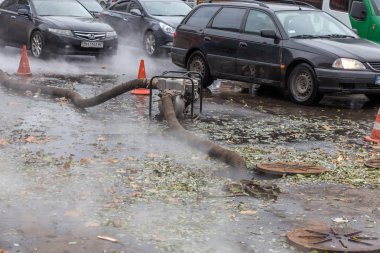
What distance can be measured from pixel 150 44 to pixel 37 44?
3.13m

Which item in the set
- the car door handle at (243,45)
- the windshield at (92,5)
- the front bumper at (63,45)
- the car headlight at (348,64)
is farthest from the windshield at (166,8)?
the car headlight at (348,64)

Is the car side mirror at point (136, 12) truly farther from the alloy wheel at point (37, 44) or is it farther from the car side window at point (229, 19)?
the car side window at point (229, 19)

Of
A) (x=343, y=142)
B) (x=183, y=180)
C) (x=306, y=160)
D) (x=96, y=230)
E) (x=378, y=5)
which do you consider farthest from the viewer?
(x=378, y=5)

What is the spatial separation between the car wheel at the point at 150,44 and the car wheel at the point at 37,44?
3067 millimetres

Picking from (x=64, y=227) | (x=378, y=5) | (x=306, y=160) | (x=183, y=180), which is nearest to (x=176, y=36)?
(x=378, y=5)

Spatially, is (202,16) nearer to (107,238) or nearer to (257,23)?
(257,23)

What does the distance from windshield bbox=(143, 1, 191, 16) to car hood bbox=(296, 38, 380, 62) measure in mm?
7578

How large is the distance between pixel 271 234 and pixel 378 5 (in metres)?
12.3

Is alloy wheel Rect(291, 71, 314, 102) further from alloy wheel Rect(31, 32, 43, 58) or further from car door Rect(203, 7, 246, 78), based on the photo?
alloy wheel Rect(31, 32, 43, 58)

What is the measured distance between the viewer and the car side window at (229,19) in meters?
14.1

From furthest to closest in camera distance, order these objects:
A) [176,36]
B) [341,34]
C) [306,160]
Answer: [176,36] < [341,34] < [306,160]

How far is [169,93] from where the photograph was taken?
10641 millimetres

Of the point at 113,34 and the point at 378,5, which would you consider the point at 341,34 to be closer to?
the point at 378,5

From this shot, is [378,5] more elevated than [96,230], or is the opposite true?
[378,5]
